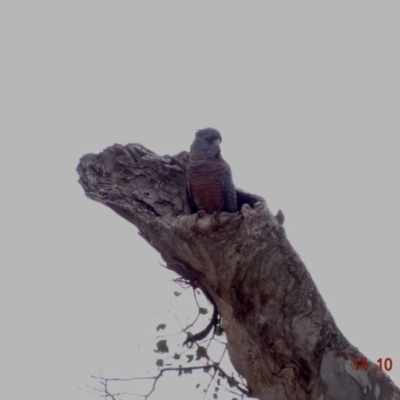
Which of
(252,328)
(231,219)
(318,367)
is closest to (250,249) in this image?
(231,219)

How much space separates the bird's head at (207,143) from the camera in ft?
18.4

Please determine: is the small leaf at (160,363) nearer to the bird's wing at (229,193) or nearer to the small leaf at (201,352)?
the small leaf at (201,352)

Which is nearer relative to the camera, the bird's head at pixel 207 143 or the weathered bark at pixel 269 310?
the weathered bark at pixel 269 310

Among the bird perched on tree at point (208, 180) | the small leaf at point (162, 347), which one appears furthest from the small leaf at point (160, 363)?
the bird perched on tree at point (208, 180)

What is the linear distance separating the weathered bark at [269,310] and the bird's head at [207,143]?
126 centimetres

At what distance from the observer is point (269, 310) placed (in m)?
4.12

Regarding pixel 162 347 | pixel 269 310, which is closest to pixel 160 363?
pixel 162 347

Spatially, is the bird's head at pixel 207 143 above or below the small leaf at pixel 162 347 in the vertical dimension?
above

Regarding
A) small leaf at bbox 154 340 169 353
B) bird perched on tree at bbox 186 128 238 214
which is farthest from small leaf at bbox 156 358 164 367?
bird perched on tree at bbox 186 128 238 214

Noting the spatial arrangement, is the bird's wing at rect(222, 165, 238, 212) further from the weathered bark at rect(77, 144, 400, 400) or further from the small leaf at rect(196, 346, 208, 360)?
the small leaf at rect(196, 346, 208, 360)

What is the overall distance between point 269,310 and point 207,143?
210 cm

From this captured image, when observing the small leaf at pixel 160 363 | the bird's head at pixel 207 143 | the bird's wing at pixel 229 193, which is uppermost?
the bird's head at pixel 207 143

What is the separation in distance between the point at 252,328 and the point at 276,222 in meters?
0.75

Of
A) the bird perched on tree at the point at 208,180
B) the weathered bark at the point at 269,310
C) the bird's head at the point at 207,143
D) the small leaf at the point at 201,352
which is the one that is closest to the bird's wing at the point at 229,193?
the bird perched on tree at the point at 208,180
